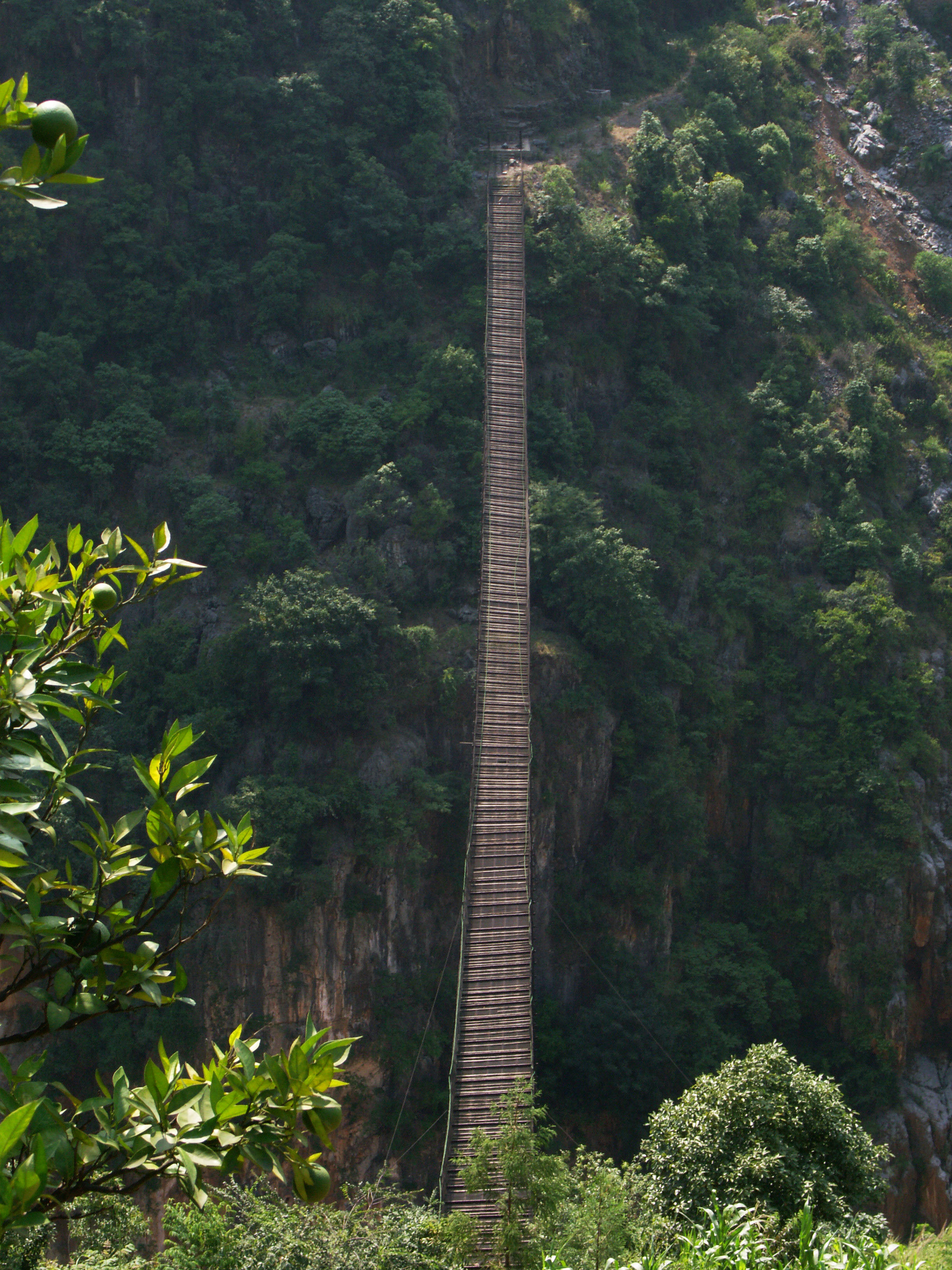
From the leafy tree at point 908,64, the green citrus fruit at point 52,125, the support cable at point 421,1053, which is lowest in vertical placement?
the support cable at point 421,1053

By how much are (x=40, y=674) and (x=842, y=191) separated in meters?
30.0

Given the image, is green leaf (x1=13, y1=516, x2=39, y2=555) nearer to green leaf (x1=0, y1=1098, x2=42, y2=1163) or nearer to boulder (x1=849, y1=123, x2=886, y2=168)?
green leaf (x1=0, y1=1098, x2=42, y2=1163)

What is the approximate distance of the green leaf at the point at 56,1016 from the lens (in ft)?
10.2

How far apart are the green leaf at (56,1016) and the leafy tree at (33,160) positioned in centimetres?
228

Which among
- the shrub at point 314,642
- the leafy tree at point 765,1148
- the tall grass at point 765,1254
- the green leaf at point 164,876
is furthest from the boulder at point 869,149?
the green leaf at point 164,876

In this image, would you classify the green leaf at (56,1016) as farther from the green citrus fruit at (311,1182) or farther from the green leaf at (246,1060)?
the green citrus fruit at (311,1182)

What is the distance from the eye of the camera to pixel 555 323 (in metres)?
23.6

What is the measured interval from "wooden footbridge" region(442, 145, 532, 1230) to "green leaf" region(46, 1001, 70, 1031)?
11.4 m

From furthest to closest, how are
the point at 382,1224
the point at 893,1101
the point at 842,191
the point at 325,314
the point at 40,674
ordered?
the point at 842,191, the point at 325,314, the point at 893,1101, the point at 382,1224, the point at 40,674

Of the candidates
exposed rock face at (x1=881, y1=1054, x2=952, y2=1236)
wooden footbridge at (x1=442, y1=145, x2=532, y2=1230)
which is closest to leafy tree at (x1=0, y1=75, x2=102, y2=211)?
wooden footbridge at (x1=442, y1=145, x2=532, y2=1230)

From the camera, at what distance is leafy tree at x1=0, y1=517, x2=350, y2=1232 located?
120 inches

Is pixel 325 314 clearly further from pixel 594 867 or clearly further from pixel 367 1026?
pixel 367 1026

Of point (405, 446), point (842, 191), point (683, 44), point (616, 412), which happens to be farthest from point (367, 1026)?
point (683, 44)

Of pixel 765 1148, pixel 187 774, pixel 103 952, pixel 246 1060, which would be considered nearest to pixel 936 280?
pixel 765 1148
